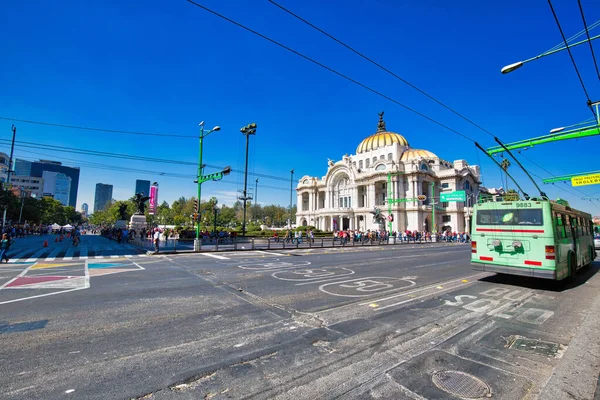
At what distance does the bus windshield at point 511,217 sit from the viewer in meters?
8.89

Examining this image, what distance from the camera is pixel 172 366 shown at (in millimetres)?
3643

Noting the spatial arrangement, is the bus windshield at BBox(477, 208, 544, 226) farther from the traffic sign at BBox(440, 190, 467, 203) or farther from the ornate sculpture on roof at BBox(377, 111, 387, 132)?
the ornate sculpture on roof at BBox(377, 111, 387, 132)

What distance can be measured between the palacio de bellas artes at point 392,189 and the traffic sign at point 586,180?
34.8m

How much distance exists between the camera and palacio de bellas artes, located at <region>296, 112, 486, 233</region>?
65.4 metres

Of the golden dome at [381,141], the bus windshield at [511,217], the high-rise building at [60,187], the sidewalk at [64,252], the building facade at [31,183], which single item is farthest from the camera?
the high-rise building at [60,187]

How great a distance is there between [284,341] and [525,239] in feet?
27.9

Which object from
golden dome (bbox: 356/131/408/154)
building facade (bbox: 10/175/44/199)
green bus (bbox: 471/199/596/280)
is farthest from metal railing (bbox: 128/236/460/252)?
building facade (bbox: 10/175/44/199)

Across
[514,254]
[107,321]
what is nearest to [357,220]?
[514,254]

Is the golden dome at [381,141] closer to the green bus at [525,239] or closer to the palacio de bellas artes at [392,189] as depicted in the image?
the palacio de bellas artes at [392,189]

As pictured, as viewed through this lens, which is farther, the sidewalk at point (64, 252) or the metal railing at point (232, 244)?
the metal railing at point (232, 244)

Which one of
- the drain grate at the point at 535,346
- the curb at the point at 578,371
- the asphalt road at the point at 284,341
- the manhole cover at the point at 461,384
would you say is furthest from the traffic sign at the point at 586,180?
the manhole cover at the point at 461,384

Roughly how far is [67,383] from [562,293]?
37.7ft

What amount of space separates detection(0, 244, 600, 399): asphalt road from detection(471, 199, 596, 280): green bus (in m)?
0.81

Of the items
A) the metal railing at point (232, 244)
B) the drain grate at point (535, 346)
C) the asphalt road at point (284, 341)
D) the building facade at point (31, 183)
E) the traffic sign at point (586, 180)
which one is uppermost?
the building facade at point (31, 183)
